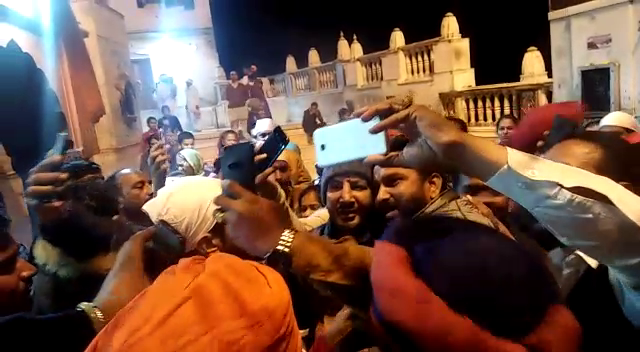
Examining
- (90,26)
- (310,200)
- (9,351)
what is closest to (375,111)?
(9,351)

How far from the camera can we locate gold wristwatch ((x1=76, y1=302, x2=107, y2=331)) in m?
1.25

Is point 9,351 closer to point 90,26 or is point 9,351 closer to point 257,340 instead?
Answer: point 257,340

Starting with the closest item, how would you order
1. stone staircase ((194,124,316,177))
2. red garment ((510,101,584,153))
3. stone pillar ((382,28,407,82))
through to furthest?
1. red garment ((510,101,584,153))
2. stone staircase ((194,124,316,177))
3. stone pillar ((382,28,407,82))

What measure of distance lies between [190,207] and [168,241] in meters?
0.11

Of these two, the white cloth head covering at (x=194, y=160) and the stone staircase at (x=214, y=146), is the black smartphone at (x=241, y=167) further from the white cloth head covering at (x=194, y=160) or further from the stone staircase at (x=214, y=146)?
the stone staircase at (x=214, y=146)

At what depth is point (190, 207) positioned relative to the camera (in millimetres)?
1379

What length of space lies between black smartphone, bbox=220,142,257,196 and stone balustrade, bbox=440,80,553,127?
17.3 feet

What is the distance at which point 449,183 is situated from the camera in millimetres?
1525

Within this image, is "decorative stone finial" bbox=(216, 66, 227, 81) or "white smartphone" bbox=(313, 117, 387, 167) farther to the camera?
"decorative stone finial" bbox=(216, 66, 227, 81)

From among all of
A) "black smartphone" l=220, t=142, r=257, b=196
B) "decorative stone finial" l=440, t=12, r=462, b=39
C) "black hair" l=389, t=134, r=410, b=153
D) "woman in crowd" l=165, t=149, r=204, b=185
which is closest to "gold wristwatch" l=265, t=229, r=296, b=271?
"black smartphone" l=220, t=142, r=257, b=196

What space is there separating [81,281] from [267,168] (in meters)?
0.65

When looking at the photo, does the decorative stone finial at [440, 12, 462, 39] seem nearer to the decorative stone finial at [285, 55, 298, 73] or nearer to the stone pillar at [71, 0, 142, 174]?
the decorative stone finial at [285, 55, 298, 73]

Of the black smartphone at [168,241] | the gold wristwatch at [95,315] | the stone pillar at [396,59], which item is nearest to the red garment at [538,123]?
the black smartphone at [168,241]

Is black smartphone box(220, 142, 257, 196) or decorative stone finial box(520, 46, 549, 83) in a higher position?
decorative stone finial box(520, 46, 549, 83)
